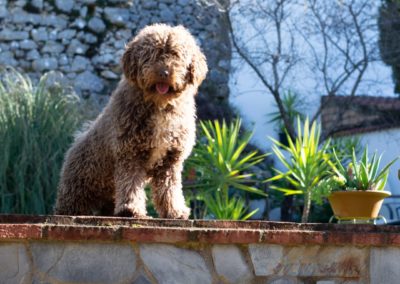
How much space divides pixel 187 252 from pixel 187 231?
0.13 m

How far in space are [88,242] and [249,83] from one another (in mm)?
11695

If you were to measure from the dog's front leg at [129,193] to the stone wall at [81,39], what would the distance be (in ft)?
29.0

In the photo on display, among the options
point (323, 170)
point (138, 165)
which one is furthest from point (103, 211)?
point (323, 170)

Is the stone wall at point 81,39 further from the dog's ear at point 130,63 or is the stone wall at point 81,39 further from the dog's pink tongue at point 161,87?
the dog's pink tongue at point 161,87

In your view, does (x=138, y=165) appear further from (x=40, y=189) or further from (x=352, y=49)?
(x=352, y=49)

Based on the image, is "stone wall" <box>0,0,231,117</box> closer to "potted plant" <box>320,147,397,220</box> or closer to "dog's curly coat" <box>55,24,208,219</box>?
"potted plant" <box>320,147,397,220</box>

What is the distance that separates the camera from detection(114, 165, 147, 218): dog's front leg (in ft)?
18.1

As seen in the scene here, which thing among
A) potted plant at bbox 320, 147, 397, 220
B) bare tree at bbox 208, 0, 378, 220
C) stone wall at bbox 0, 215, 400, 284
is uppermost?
bare tree at bbox 208, 0, 378, 220

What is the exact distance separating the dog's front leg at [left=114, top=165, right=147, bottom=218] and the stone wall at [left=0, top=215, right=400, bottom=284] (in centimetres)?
65

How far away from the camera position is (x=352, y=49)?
14562 millimetres

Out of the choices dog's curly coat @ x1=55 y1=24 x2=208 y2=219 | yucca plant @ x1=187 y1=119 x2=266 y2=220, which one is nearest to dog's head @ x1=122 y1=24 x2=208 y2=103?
dog's curly coat @ x1=55 y1=24 x2=208 y2=219

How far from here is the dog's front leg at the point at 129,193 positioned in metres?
5.53

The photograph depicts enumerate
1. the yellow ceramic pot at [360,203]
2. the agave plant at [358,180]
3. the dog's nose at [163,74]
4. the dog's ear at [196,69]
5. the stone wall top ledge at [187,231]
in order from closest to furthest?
the stone wall top ledge at [187,231], the dog's nose at [163,74], the dog's ear at [196,69], the yellow ceramic pot at [360,203], the agave plant at [358,180]

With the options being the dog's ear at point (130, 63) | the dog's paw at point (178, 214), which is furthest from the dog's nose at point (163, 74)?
the dog's paw at point (178, 214)
